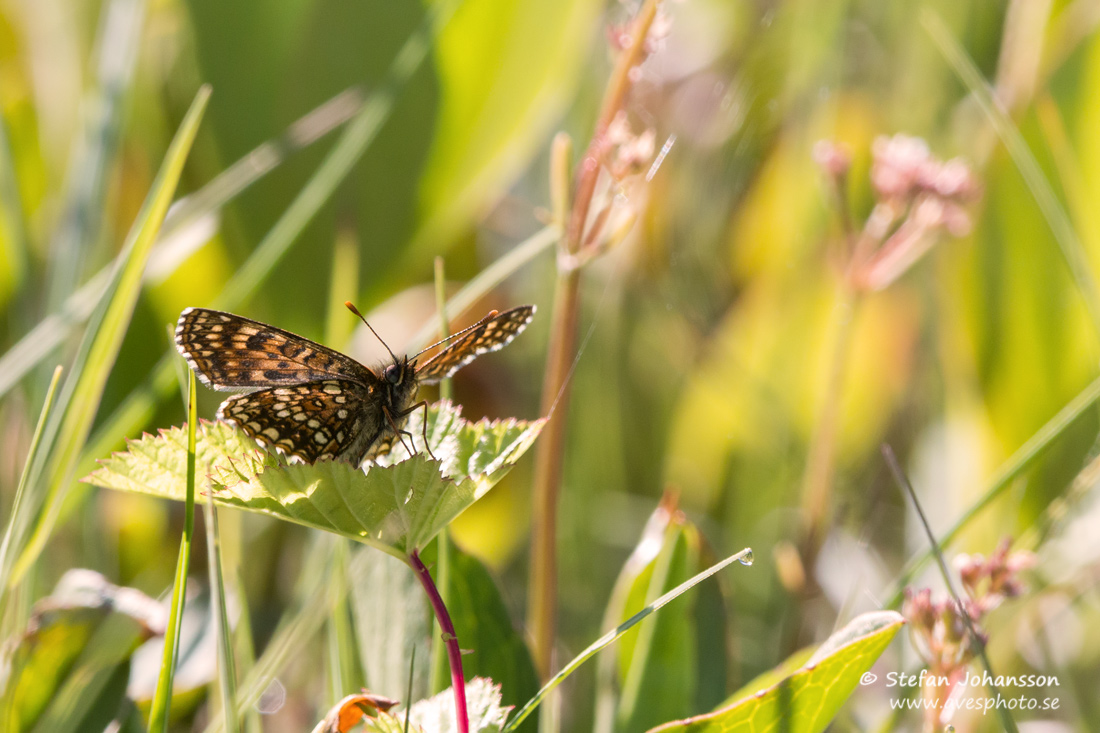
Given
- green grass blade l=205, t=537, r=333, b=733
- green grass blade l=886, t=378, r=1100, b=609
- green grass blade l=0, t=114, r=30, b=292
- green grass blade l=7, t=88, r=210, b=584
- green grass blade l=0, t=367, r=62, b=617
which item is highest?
green grass blade l=0, t=114, r=30, b=292

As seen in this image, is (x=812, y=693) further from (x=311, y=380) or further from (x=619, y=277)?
(x=619, y=277)

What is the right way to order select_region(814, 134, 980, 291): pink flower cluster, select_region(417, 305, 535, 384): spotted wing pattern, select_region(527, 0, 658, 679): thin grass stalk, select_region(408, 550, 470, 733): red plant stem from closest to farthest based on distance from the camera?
select_region(408, 550, 470, 733): red plant stem
select_region(417, 305, 535, 384): spotted wing pattern
select_region(527, 0, 658, 679): thin grass stalk
select_region(814, 134, 980, 291): pink flower cluster

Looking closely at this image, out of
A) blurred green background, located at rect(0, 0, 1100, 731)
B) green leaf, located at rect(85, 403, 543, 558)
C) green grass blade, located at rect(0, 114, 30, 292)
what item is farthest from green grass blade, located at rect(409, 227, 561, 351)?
green grass blade, located at rect(0, 114, 30, 292)

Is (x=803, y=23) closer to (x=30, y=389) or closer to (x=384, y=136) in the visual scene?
(x=384, y=136)

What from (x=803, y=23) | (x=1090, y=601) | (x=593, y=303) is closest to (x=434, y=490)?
(x=1090, y=601)

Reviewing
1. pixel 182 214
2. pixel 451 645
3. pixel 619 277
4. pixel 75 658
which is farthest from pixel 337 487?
pixel 619 277

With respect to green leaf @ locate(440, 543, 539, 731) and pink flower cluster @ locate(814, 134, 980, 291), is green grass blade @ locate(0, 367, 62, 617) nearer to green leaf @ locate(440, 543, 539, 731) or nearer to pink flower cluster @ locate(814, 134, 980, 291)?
green leaf @ locate(440, 543, 539, 731)
